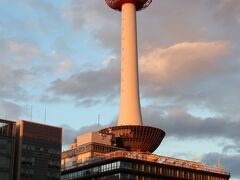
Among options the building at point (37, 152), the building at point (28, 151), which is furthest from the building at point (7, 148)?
Result: the building at point (37, 152)

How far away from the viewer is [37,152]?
170 metres

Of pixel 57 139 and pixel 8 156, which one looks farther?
pixel 57 139

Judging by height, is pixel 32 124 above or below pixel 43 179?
above

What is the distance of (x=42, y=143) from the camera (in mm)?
171500

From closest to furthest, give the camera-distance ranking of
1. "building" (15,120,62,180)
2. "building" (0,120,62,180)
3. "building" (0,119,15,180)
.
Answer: "building" (0,119,15,180), "building" (0,120,62,180), "building" (15,120,62,180)

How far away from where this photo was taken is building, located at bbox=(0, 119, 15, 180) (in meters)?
163

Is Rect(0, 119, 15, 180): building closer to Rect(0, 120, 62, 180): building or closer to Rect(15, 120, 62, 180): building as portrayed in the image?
Rect(0, 120, 62, 180): building

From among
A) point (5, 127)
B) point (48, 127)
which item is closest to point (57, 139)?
point (48, 127)

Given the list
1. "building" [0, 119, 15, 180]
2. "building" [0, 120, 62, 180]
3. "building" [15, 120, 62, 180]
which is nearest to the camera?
"building" [0, 119, 15, 180]

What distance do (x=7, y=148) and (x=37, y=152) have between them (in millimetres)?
8787

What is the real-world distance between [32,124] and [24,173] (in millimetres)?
13260

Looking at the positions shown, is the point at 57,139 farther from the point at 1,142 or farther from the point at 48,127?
the point at 1,142

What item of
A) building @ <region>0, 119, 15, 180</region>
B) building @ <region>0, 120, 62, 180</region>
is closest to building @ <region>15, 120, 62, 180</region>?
building @ <region>0, 120, 62, 180</region>

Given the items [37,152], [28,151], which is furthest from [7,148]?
[37,152]
